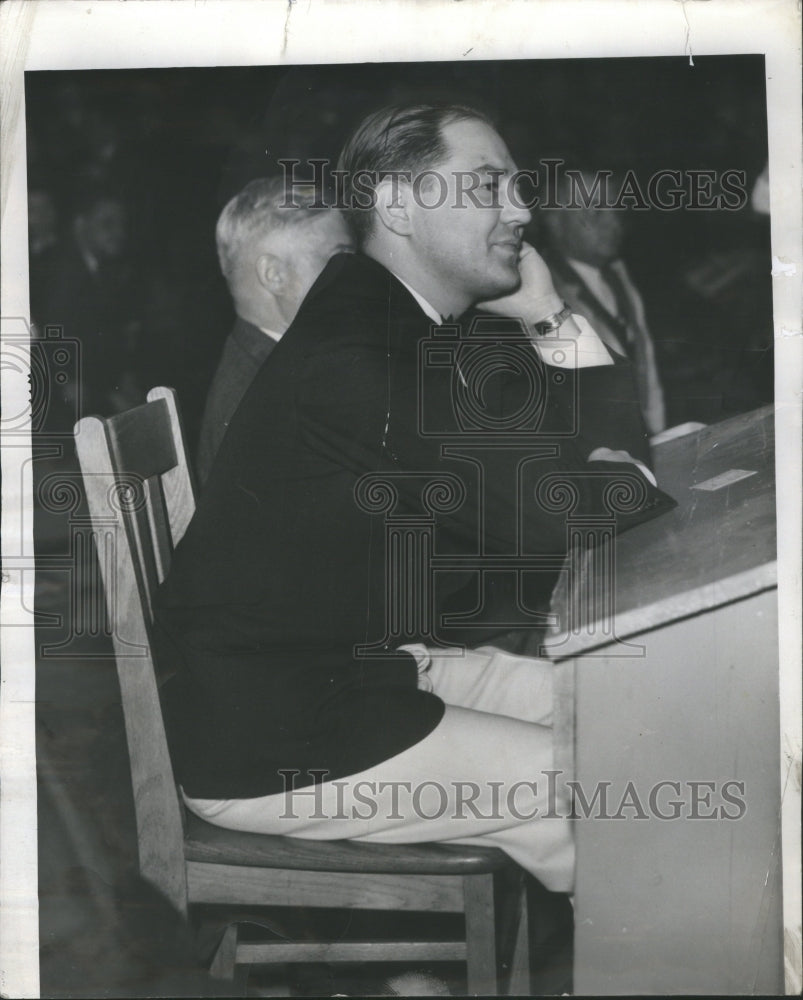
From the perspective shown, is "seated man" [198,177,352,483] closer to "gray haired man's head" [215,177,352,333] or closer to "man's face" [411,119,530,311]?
"gray haired man's head" [215,177,352,333]

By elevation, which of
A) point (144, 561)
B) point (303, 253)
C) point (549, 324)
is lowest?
point (144, 561)

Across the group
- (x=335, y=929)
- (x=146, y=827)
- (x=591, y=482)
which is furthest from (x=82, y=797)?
(x=591, y=482)

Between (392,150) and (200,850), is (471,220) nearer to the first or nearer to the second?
(392,150)

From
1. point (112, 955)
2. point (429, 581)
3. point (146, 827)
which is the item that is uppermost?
point (429, 581)

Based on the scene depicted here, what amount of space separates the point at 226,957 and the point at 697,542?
94 centimetres

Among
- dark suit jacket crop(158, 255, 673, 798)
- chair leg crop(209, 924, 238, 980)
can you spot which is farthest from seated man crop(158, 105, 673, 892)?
chair leg crop(209, 924, 238, 980)

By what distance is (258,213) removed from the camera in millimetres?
1455

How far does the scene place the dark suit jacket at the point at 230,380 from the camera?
Answer: 57.5 inches

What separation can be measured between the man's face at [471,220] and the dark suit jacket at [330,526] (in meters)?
0.08

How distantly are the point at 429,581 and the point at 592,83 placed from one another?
2.57 ft

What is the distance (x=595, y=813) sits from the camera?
145 cm

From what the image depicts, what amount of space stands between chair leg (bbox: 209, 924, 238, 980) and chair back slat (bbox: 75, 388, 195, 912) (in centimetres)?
8

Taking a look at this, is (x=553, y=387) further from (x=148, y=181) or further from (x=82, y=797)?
(x=82, y=797)

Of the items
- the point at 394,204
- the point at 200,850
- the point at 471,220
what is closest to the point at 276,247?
the point at 394,204
